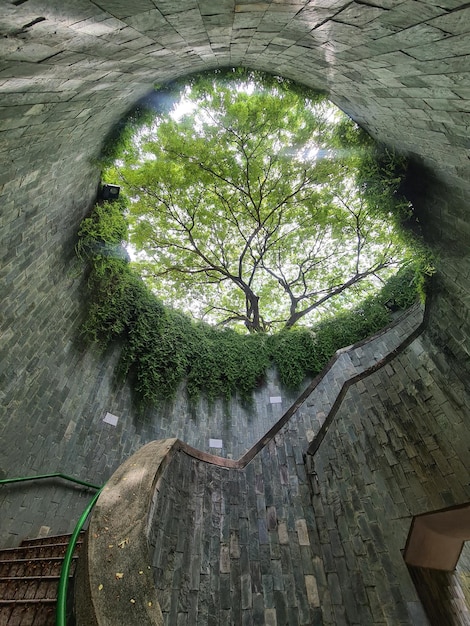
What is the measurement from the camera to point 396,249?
10695mm

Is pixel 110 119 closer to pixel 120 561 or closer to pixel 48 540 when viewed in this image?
pixel 120 561

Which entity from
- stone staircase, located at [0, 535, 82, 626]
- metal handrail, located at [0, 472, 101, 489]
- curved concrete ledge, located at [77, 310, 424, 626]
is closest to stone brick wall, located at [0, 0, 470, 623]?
metal handrail, located at [0, 472, 101, 489]

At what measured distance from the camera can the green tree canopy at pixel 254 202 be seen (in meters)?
7.21

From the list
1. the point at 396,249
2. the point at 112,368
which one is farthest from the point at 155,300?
the point at 396,249

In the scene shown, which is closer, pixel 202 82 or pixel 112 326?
pixel 202 82

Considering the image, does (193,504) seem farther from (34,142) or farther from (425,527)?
(34,142)

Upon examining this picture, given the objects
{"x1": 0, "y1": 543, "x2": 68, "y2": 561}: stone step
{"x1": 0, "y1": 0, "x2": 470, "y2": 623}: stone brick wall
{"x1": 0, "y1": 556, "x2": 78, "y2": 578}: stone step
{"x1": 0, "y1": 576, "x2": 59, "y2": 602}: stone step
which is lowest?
{"x1": 0, "y1": 576, "x2": 59, "y2": 602}: stone step

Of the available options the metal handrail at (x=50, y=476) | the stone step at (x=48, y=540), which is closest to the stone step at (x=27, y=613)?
the stone step at (x=48, y=540)

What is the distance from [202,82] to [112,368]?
6172mm

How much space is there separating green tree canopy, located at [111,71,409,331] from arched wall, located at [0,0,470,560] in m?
1.26

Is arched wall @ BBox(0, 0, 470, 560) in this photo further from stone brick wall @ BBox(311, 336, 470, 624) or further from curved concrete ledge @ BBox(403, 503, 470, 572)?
Result: curved concrete ledge @ BBox(403, 503, 470, 572)

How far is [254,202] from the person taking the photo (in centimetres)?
1007

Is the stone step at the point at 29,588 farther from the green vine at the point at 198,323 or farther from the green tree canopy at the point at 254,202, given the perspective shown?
the green tree canopy at the point at 254,202

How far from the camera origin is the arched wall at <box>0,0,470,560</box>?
2.15 metres
